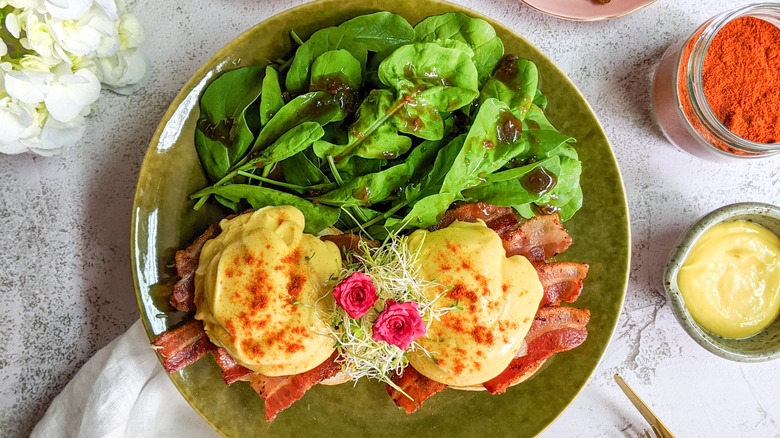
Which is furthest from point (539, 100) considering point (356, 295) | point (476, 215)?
point (356, 295)

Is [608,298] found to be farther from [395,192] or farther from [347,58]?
[347,58]

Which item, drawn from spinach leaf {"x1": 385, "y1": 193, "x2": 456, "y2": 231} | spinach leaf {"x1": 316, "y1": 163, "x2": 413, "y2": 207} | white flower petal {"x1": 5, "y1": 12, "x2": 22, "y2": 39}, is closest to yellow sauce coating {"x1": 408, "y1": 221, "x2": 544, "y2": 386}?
spinach leaf {"x1": 385, "y1": 193, "x2": 456, "y2": 231}

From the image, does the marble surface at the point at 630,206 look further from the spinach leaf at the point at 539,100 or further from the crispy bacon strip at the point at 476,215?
the crispy bacon strip at the point at 476,215

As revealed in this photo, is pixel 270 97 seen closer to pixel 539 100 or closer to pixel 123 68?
pixel 123 68

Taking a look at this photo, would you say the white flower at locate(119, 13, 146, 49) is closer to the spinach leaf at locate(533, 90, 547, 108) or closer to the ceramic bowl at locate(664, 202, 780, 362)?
the spinach leaf at locate(533, 90, 547, 108)

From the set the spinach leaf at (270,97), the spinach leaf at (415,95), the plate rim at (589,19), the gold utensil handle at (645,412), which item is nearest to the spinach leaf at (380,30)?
the spinach leaf at (415,95)

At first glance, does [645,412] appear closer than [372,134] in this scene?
No

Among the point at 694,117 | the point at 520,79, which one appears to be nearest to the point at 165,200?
the point at 520,79
